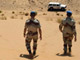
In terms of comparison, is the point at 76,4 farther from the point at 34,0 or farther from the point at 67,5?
the point at 34,0

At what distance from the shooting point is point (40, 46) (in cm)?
1164

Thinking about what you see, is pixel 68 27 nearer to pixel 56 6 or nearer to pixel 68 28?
pixel 68 28

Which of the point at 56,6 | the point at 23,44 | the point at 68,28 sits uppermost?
the point at 68,28

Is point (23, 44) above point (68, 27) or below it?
below

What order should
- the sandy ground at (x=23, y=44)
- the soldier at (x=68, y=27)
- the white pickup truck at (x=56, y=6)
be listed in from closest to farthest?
1. the sandy ground at (x=23, y=44)
2. the soldier at (x=68, y=27)
3. the white pickup truck at (x=56, y=6)

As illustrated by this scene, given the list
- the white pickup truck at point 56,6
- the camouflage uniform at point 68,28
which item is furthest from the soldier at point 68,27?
the white pickup truck at point 56,6

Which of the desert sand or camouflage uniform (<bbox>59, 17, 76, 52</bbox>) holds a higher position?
camouflage uniform (<bbox>59, 17, 76, 52</bbox>)

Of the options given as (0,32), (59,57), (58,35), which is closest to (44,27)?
(58,35)

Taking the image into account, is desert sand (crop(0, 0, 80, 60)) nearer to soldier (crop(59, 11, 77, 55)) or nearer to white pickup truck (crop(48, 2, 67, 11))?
soldier (crop(59, 11, 77, 55))

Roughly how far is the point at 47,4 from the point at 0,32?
94.5 ft

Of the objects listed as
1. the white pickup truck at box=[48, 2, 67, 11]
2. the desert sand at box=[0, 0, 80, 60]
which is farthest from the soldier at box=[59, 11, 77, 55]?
the white pickup truck at box=[48, 2, 67, 11]

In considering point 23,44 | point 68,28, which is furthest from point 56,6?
point 68,28

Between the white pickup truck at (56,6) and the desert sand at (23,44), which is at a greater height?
the desert sand at (23,44)

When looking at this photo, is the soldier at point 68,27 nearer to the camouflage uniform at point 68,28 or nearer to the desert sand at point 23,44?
the camouflage uniform at point 68,28
